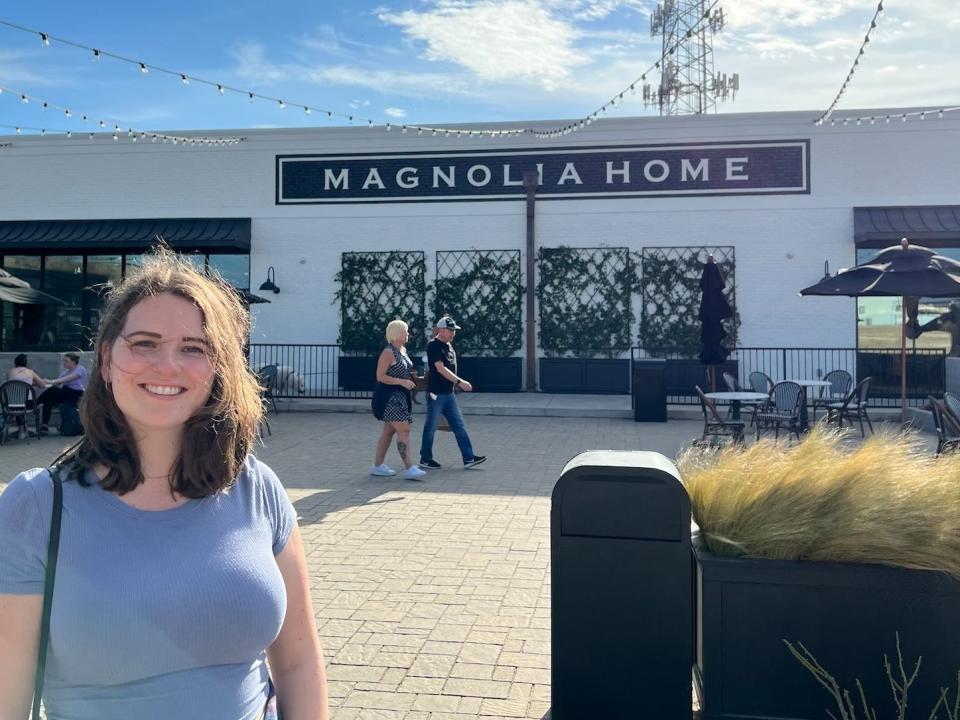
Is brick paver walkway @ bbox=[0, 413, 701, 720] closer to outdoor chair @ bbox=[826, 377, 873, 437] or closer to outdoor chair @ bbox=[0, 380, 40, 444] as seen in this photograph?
outdoor chair @ bbox=[0, 380, 40, 444]

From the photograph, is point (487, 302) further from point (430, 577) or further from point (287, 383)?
point (430, 577)

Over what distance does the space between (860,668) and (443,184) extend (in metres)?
15.6

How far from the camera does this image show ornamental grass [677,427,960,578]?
2934mm

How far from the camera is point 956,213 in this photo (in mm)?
15617

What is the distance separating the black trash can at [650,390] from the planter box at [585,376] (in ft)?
10.9

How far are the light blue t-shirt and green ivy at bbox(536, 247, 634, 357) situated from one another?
601 inches

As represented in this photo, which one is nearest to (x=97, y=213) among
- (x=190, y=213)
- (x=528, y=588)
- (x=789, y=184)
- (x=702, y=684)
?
(x=190, y=213)

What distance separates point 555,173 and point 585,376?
438 centimetres

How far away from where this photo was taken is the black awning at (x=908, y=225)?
50.2 ft

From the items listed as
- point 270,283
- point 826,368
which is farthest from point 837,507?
point 270,283

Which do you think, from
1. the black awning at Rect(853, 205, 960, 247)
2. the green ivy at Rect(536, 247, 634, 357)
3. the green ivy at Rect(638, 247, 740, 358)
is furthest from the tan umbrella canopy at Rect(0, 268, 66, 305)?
the black awning at Rect(853, 205, 960, 247)

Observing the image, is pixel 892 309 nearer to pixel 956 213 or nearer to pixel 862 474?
pixel 956 213

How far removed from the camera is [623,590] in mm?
2994

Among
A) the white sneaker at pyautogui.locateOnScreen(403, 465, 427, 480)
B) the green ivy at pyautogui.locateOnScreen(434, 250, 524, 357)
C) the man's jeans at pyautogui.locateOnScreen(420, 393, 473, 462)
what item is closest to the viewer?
the white sneaker at pyautogui.locateOnScreen(403, 465, 427, 480)
